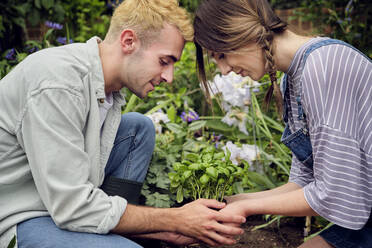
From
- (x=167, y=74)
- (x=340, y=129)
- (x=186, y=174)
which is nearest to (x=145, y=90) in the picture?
(x=167, y=74)

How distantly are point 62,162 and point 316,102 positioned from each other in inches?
37.3

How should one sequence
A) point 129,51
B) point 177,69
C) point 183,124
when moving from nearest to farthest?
point 129,51, point 183,124, point 177,69

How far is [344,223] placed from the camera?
5.13 feet

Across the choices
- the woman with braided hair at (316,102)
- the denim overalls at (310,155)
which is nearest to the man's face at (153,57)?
the woman with braided hair at (316,102)

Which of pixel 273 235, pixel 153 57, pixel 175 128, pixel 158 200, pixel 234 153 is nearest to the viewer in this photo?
pixel 153 57

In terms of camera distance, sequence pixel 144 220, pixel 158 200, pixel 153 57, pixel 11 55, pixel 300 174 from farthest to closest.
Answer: pixel 11 55 → pixel 158 200 → pixel 300 174 → pixel 153 57 → pixel 144 220

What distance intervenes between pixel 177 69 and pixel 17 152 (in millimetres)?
2223

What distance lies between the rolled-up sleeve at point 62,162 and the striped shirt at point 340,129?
0.80 m

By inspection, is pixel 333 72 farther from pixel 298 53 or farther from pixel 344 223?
pixel 344 223

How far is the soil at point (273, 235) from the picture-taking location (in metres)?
2.28

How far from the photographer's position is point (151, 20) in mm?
1831

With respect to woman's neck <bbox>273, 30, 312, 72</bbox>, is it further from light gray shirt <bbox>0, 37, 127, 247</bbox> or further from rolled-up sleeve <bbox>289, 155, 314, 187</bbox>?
light gray shirt <bbox>0, 37, 127, 247</bbox>

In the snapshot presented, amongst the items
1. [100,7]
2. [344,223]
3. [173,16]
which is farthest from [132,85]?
[100,7]

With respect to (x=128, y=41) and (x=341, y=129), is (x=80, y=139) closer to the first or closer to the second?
(x=128, y=41)
